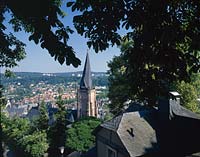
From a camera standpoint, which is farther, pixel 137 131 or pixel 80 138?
pixel 80 138

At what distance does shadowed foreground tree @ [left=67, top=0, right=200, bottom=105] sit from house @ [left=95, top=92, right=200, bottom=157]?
11.5m

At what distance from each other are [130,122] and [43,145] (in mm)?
17715

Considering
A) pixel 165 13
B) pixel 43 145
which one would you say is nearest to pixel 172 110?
pixel 165 13

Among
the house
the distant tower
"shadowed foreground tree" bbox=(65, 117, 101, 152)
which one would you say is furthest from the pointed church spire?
the house

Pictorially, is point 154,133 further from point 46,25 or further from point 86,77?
point 86,77

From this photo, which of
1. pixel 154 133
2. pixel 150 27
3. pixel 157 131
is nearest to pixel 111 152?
pixel 154 133

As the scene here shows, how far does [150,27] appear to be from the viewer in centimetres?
461

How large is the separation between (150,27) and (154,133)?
1438cm

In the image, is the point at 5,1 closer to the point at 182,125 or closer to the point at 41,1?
the point at 41,1

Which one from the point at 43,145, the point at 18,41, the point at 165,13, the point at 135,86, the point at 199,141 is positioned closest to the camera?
the point at 165,13

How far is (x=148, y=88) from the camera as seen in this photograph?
554 cm

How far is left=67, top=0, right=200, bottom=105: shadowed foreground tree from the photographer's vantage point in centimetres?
450

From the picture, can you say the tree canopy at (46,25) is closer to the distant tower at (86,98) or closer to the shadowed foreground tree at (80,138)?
the shadowed foreground tree at (80,138)

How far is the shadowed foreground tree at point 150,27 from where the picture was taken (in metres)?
4.50
